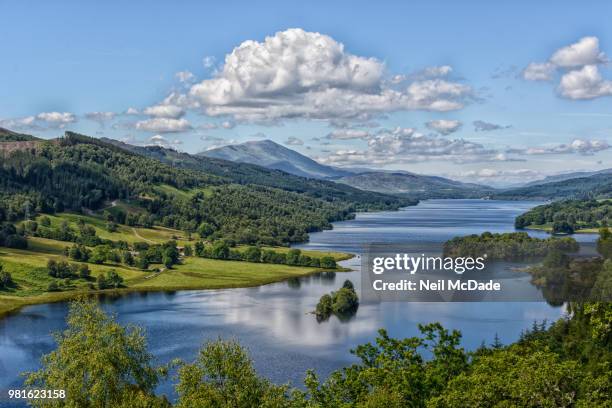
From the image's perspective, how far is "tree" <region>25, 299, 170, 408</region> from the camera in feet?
107

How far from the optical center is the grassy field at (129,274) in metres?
123

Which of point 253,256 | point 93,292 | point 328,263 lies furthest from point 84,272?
point 328,263

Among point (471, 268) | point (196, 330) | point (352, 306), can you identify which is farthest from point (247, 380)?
point (352, 306)

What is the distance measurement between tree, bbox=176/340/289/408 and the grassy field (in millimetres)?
87905

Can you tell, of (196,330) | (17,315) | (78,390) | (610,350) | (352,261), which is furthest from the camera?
(352,261)

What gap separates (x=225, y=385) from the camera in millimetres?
32625

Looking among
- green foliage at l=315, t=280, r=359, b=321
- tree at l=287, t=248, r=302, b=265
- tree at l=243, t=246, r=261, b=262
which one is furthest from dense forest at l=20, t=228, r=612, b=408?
tree at l=243, t=246, r=261, b=262

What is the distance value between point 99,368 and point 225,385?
6.54 metres

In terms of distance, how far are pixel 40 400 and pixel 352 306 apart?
78.6m

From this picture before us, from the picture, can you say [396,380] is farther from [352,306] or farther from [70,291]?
[70,291]

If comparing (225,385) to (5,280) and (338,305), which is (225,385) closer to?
(338,305)

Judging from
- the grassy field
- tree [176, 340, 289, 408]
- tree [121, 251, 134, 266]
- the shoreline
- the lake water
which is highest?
tree [176, 340, 289, 408]

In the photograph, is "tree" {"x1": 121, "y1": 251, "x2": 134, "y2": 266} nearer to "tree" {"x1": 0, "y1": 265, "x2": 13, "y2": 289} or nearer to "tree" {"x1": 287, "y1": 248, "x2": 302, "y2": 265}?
"tree" {"x1": 0, "y1": 265, "x2": 13, "y2": 289}

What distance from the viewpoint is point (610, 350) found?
53188 mm
